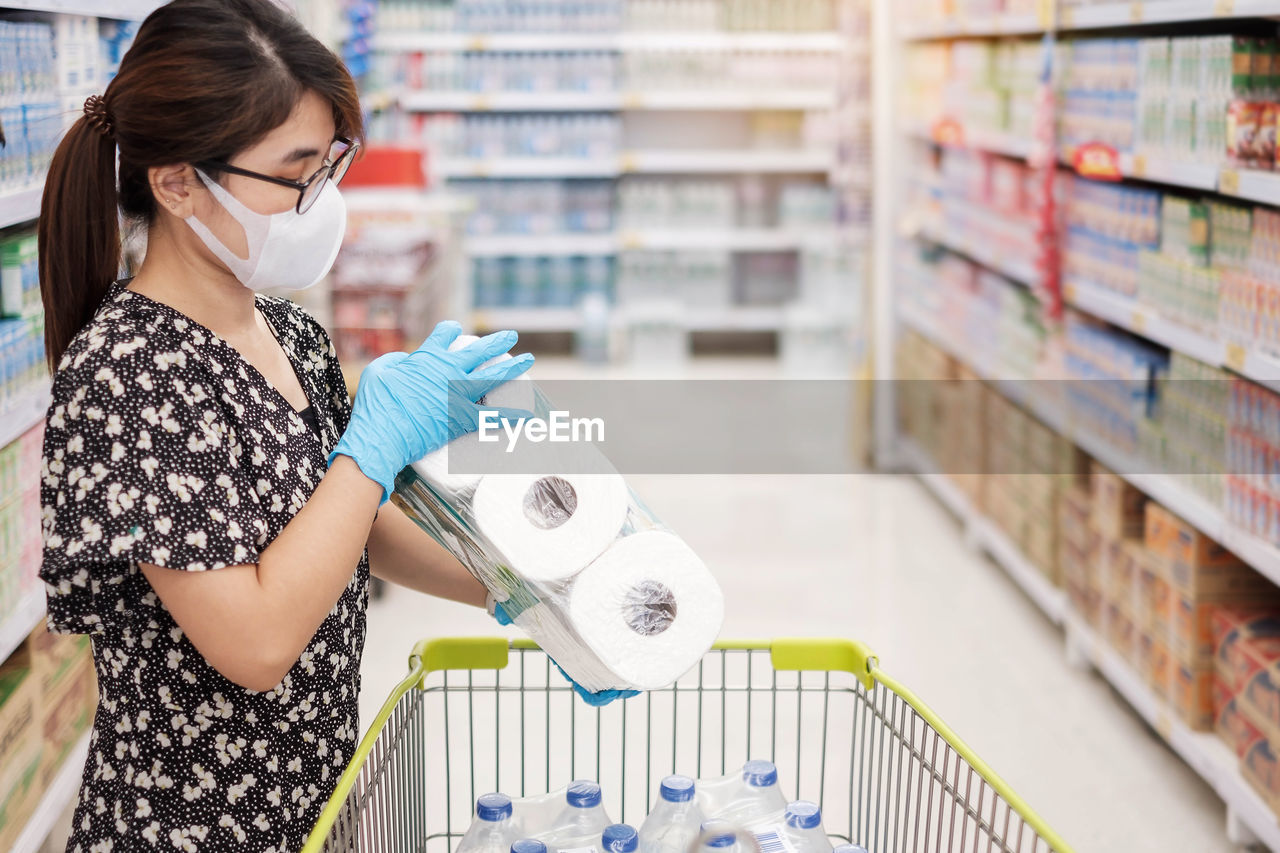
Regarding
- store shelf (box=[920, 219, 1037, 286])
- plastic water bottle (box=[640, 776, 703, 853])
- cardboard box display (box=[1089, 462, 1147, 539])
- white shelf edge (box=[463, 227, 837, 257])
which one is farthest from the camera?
white shelf edge (box=[463, 227, 837, 257])

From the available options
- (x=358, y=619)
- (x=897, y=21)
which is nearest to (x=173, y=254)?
(x=358, y=619)

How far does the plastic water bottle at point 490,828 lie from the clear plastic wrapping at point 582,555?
20 cm

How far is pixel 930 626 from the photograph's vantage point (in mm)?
4109

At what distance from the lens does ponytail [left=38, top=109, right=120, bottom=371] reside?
1.37 metres

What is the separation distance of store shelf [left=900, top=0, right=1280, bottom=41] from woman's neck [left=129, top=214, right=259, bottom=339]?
2.17 metres

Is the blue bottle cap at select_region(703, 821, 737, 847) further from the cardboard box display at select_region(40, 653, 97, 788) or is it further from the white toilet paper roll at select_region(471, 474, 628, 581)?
the cardboard box display at select_region(40, 653, 97, 788)

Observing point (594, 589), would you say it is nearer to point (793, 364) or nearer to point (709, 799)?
point (709, 799)

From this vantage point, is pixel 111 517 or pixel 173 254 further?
pixel 173 254

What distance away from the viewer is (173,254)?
1.41 metres

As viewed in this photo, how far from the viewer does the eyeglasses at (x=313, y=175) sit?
1.36m

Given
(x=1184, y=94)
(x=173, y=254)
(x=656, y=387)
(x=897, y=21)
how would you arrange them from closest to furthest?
1. (x=173, y=254)
2. (x=1184, y=94)
3. (x=897, y=21)
4. (x=656, y=387)

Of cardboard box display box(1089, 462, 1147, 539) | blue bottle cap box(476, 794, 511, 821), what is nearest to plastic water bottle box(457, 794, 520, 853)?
blue bottle cap box(476, 794, 511, 821)

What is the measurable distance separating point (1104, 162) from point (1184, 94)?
416 millimetres

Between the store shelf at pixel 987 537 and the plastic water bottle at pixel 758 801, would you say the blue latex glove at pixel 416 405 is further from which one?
the store shelf at pixel 987 537
